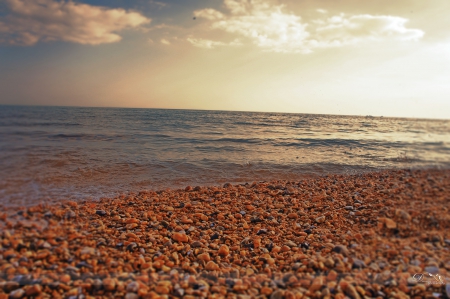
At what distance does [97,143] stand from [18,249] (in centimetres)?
830

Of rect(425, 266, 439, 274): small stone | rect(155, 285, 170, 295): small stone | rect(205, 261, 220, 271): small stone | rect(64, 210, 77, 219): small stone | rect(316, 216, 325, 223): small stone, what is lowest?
rect(205, 261, 220, 271): small stone

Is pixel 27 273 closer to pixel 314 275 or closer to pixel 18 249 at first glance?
pixel 18 249

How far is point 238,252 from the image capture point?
307cm

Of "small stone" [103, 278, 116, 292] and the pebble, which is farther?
"small stone" [103, 278, 116, 292]

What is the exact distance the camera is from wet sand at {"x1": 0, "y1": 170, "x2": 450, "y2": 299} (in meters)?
2.29

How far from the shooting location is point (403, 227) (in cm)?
280

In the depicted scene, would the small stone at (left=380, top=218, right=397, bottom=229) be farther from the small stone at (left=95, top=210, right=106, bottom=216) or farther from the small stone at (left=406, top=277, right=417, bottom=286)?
the small stone at (left=95, top=210, right=106, bottom=216)

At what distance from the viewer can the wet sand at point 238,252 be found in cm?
229

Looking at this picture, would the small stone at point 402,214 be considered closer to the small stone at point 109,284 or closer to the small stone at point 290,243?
the small stone at point 290,243

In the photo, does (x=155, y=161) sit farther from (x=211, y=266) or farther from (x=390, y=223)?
(x=390, y=223)

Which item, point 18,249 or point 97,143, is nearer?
point 18,249

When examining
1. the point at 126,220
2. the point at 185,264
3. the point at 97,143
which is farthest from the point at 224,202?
the point at 97,143

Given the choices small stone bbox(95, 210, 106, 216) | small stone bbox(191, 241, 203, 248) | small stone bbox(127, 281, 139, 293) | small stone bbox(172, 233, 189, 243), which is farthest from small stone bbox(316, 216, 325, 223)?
small stone bbox(95, 210, 106, 216)

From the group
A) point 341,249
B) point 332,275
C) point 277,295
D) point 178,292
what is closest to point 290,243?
point 341,249
